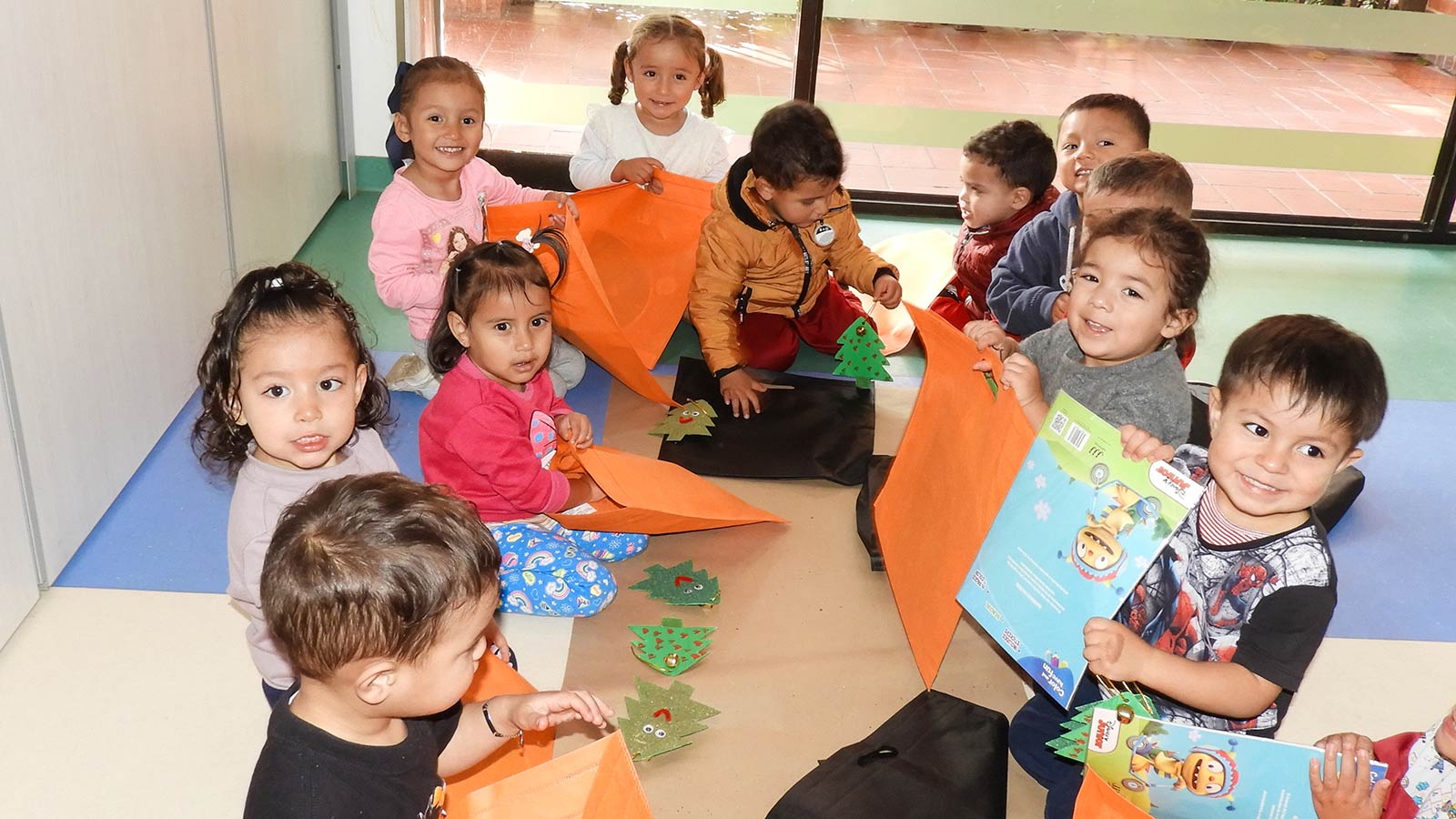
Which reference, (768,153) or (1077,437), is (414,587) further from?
(768,153)

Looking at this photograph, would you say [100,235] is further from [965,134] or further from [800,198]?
[965,134]

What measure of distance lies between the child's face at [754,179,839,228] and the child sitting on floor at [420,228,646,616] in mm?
899

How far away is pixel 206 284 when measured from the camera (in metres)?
3.52

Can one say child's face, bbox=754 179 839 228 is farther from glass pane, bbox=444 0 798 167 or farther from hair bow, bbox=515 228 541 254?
glass pane, bbox=444 0 798 167

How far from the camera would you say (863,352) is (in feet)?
12.4

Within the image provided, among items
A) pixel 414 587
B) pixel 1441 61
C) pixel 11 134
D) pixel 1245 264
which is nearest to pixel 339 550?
pixel 414 587

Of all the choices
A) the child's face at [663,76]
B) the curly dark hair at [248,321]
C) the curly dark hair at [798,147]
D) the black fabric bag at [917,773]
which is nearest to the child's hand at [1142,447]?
the black fabric bag at [917,773]

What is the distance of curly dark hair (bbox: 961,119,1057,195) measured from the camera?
3871 mm

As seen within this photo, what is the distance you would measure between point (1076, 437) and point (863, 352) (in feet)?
5.41

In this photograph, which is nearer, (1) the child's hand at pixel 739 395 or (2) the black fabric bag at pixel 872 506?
(2) the black fabric bag at pixel 872 506

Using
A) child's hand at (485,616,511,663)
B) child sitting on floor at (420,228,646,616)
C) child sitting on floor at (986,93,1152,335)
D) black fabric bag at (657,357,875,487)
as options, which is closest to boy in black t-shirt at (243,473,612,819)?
child's hand at (485,616,511,663)

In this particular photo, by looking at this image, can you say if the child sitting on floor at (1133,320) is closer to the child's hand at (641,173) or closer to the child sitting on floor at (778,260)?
the child sitting on floor at (778,260)

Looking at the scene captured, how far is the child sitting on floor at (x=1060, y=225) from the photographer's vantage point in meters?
3.40

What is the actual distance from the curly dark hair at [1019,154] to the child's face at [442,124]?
1593 millimetres
